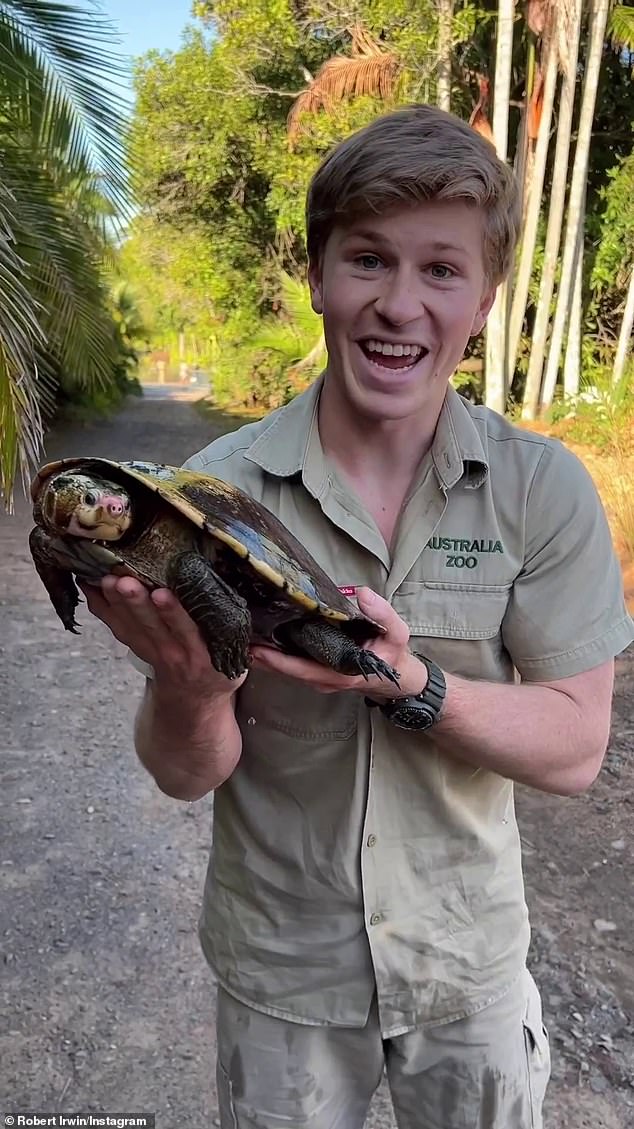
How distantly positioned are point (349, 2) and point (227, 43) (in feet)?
13.3

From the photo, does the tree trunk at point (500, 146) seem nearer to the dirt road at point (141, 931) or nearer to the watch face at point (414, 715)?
the dirt road at point (141, 931)

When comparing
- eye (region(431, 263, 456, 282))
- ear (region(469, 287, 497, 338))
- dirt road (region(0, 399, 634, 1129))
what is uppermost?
eye (region(431, 263, 456, 282))

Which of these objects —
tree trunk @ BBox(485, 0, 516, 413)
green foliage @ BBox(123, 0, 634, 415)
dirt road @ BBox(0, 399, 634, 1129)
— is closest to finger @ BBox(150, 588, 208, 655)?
dirt road @ BBox(0, 399, 634, 1129)

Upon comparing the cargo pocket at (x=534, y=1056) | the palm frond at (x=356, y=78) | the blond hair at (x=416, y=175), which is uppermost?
the palm frond at (x=356, y=78)

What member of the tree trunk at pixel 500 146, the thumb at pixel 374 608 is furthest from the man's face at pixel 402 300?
the tree trunk at pixel 500 146

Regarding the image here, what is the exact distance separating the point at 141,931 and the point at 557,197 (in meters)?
13.1

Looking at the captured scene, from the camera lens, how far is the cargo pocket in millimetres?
1796

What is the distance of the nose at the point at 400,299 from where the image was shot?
1.64 metres

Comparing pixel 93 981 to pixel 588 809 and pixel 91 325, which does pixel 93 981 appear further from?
pixel 91 325

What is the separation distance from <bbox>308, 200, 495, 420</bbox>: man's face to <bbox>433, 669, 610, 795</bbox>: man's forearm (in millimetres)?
582

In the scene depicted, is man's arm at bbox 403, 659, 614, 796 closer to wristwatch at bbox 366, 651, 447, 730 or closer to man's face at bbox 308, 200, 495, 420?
wristwatch at bbox 366, 651, 447, 730

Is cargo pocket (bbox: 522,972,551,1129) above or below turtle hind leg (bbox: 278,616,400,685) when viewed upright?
below

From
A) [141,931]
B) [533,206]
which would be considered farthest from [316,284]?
[533,206]

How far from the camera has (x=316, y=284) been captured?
1.86 meters
